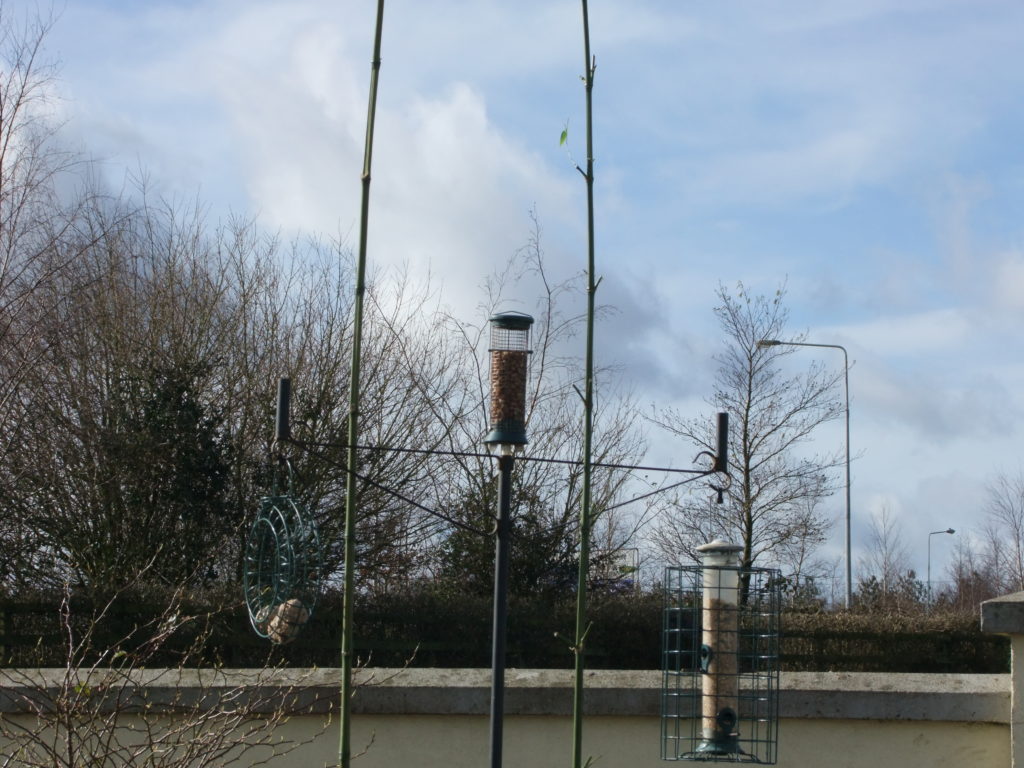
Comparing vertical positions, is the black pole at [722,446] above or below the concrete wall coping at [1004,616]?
above

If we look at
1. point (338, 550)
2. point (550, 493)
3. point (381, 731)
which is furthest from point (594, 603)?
point (381, 731)

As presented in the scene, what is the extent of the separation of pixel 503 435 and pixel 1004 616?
2.39 meters

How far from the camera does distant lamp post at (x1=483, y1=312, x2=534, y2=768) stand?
388 cm

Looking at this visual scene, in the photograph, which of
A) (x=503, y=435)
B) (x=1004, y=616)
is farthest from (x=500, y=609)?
(x=1004, y=616)

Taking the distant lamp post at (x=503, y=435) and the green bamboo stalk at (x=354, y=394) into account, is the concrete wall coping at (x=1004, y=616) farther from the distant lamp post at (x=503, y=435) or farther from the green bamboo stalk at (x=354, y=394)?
the green bamboo stalk at (x=354, y=394)

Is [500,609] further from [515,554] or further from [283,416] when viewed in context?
[515,554]

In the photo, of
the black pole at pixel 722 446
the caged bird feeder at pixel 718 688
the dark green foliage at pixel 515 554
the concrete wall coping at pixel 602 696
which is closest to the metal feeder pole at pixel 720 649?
the caged bird feeder at pixel 718 688

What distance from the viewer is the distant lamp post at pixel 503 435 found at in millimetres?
3875

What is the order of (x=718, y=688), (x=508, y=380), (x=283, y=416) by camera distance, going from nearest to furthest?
(x=283, y=416), (x=508, y=380), (x=718, y=688)

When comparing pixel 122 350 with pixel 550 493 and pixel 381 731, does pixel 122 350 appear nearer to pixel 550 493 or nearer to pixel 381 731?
pixel 550 493

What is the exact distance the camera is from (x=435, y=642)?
11.5 metres

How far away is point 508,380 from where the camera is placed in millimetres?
4074

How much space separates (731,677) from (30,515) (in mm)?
11078

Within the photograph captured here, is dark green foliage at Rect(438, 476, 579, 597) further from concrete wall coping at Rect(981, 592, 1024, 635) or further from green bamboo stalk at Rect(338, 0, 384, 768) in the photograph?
green bamboo stalk at Rect(338, 0, 384, 768)
